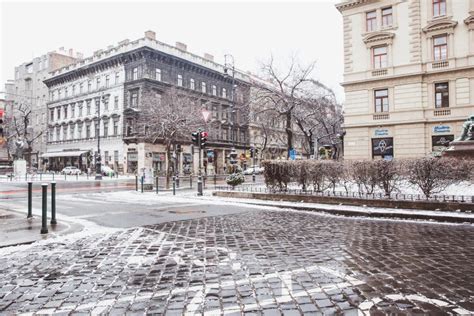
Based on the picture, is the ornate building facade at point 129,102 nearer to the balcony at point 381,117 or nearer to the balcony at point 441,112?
the balcony at point 381,117

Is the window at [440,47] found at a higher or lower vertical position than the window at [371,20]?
lower

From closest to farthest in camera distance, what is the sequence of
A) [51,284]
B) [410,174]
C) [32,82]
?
1. [51,284]
2. [410,174]
3. [32,82]

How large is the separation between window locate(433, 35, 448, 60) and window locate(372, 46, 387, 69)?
12.3 feet

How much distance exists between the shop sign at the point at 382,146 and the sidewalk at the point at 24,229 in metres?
26.7

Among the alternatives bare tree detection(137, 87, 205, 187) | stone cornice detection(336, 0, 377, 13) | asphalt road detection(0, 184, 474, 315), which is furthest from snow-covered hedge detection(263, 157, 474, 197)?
bare tree detection(137, 87, 205, 187)

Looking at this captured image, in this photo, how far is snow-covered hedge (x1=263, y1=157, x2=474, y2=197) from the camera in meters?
11.4

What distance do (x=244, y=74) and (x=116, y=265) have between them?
62.1 meters

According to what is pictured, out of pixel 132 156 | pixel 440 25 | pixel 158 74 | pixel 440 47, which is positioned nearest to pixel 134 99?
pixel 158 74

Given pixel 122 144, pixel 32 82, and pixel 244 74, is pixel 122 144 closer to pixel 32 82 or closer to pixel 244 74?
pixel 244 74

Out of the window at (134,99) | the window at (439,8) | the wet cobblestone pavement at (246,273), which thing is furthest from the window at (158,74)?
the wet cobblestone pavement at (246,273)

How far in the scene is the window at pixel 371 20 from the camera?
3111 cm

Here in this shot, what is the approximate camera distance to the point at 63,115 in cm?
6200

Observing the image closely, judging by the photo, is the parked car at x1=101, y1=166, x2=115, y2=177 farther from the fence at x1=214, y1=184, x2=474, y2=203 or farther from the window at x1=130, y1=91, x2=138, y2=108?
the fence at x1=214, y1=184, x2=474, y2=203

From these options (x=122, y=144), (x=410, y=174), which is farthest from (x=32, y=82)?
(x=410, y=174)
